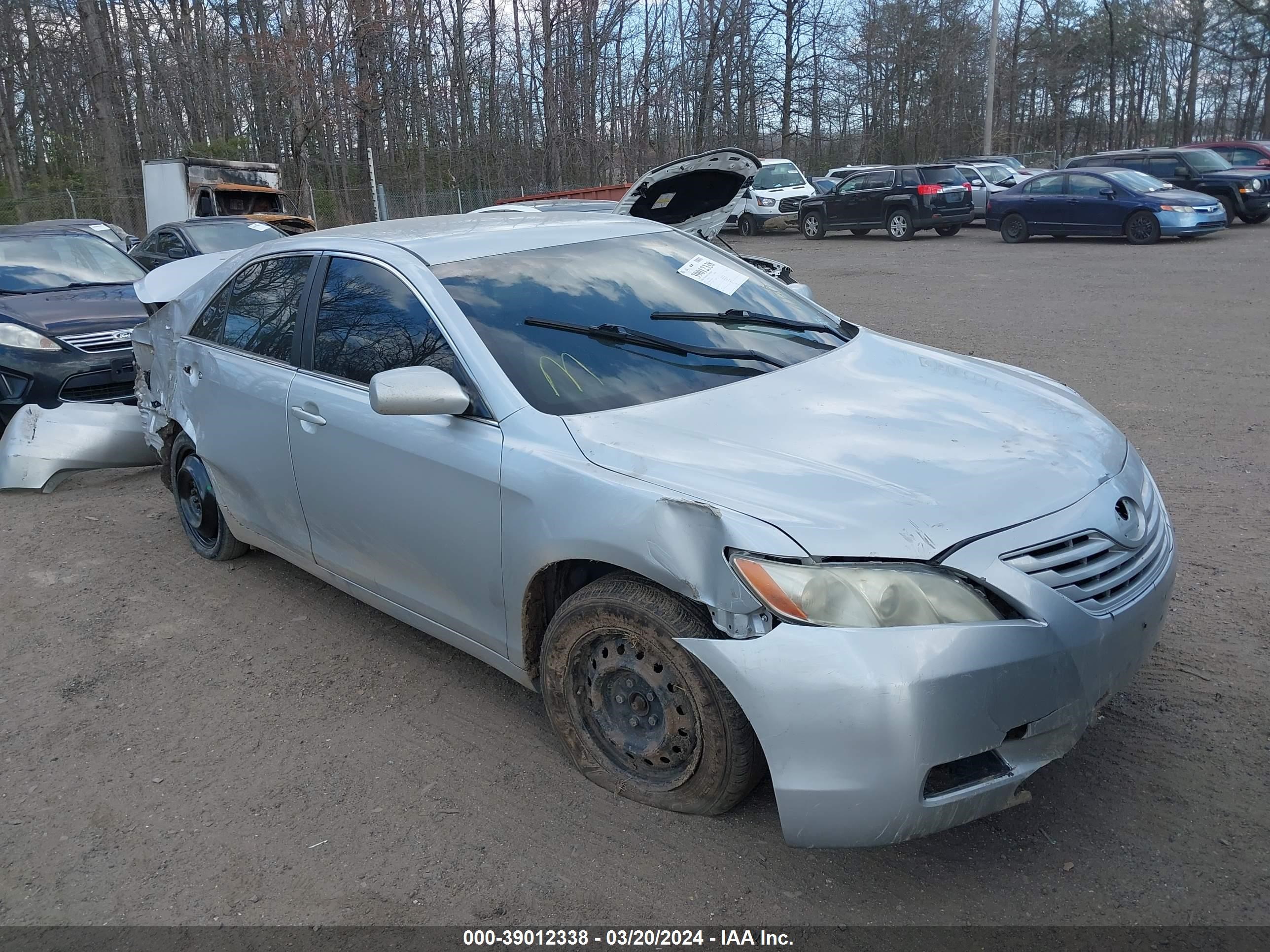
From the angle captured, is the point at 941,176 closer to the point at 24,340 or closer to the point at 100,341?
the point at 100,341

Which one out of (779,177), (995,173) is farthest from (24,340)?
(995,173)

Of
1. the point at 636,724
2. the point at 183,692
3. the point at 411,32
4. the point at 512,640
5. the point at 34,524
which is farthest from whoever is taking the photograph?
the point at 411,32

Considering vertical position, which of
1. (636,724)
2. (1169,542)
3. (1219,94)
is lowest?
(636,724)

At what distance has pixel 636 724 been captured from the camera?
298cm

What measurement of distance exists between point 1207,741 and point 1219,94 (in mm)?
62983

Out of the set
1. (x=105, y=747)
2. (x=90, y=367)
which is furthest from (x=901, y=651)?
(x=90, y=367)

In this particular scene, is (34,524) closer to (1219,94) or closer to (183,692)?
(183,692)

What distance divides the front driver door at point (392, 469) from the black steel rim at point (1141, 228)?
18265mm

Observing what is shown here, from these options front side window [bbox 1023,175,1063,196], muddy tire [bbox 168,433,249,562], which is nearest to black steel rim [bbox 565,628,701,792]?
muddy tire [bbox 168,433,249,562]

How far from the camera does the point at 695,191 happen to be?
596 cm

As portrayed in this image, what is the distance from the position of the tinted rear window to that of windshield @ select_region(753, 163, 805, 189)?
487cm

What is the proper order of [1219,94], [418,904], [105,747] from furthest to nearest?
[1219,94], [105,747], [418,904]

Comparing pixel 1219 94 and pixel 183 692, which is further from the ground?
pixel 1219 94

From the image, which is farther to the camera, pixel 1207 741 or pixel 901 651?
pixel 1207 741
